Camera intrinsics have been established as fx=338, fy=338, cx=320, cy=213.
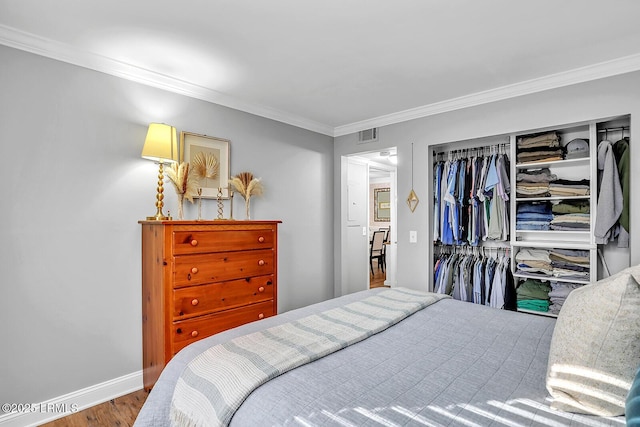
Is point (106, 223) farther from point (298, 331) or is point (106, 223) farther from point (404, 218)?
point (404, 218)

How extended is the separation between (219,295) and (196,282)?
226 millimetres

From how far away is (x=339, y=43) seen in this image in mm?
2268

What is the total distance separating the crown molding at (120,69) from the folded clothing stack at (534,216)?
8.59 ft

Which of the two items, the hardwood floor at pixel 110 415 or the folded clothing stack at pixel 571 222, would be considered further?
the folded clothing stack at pixel 571 222

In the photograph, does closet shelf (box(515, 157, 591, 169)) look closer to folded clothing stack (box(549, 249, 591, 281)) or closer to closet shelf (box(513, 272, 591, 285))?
folded clothing stack (box(549, 249, 591, 281))

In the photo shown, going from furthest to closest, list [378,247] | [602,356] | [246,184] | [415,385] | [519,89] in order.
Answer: [378,247]
[246,184]
[519,89]
[415,385]
[602,356]

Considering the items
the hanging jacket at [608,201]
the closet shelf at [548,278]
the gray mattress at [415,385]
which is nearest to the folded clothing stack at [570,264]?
the closet shelf at [548,278]

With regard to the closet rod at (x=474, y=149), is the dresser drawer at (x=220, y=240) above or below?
below

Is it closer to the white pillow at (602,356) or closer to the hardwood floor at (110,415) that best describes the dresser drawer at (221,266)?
the hardwood floor at (110,415)

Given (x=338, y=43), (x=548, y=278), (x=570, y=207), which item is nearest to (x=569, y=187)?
(x=570, y=207)

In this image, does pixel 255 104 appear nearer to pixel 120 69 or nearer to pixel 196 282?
pixel 120 69

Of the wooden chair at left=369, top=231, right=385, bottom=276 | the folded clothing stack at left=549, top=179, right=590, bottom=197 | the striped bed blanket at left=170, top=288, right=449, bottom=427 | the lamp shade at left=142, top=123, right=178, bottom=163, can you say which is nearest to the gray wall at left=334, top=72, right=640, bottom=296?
the folded clothing stack at left=549, top=179, right=590, bottom=197

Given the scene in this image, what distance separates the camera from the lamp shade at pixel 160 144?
8.21 ft

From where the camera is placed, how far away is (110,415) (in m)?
2.30
